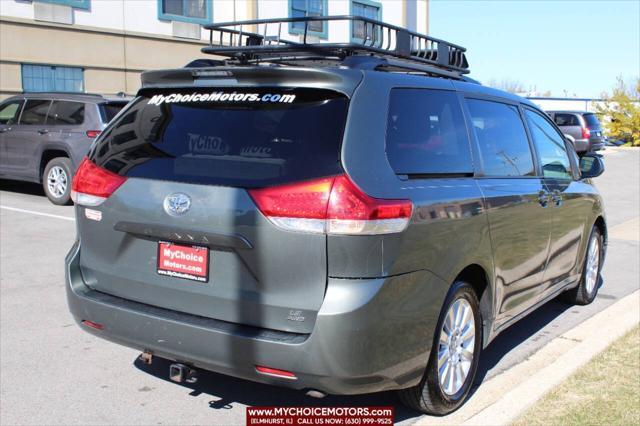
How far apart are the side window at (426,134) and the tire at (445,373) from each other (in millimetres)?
692

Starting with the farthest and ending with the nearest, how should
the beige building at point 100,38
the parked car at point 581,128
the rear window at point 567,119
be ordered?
the rear window at point 567,119
the parked car at point 581,128
the beige building at point 100,38

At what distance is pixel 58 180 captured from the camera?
457 inches

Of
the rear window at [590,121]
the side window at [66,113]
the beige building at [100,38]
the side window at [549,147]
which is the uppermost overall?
the beige building at [100,38]

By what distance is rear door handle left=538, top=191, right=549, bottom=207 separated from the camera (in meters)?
5.02

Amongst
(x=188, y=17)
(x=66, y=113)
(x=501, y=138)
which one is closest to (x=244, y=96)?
(x=501, y=138)

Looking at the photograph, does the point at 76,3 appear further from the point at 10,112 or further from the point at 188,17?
the point at 10,112

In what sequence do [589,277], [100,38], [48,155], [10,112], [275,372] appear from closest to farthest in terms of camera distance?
[275,372], [589,277], [48,155], [10,112], [100,38]

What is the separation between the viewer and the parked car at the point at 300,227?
3.22 meters

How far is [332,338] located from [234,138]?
109 centimetres

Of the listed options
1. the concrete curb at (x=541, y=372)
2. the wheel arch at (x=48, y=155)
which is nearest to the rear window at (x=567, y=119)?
the wheel arch at (x=48, y=155)

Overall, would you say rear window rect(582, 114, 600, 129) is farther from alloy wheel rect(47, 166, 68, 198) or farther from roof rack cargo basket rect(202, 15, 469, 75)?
roof rack cargo basket rect(202, 15, 469, 75)

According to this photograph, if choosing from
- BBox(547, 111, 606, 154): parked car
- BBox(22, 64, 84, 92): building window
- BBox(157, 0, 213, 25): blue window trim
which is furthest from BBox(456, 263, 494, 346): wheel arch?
BBox(547, 111, 606, 154): parked car

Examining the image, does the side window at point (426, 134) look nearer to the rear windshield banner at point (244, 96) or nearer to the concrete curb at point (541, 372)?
the rear windshield banner at point (244, 96)

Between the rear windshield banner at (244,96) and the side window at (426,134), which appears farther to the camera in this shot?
the side window at (426,134)
